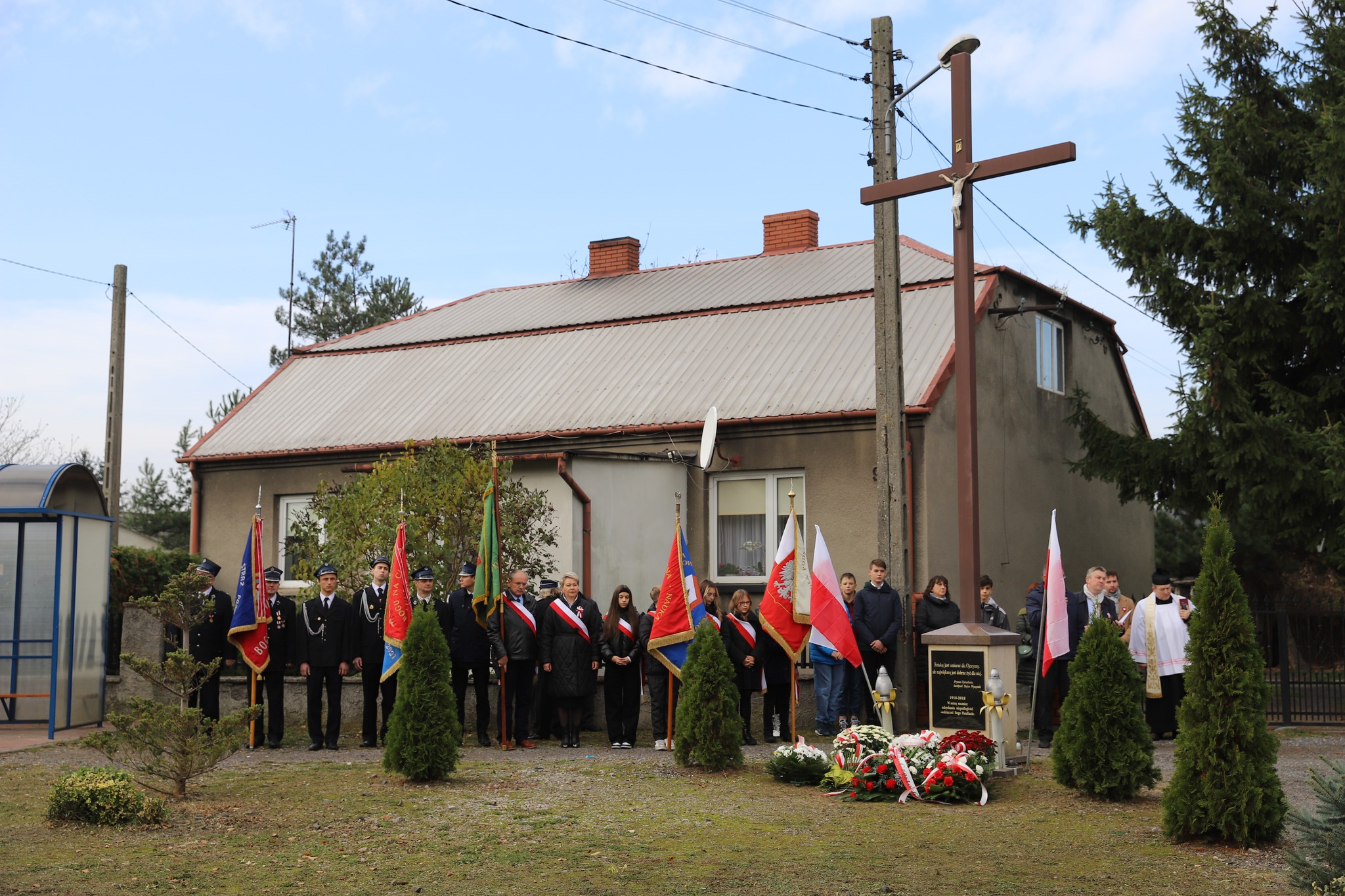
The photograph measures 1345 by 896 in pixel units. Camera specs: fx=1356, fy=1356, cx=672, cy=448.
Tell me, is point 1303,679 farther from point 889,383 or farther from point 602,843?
point 602,843

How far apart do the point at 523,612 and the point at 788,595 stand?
270 cm

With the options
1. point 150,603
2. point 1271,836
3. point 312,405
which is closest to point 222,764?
point 150,603

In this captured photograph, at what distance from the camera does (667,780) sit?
36.0 ft

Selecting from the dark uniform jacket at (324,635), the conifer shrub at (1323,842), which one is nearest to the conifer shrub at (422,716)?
the dark uniform jacket at (324,635)

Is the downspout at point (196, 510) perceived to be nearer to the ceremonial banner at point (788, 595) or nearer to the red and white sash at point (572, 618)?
the red and white sash at point (572, 618)

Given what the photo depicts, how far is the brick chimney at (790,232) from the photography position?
24.4 m

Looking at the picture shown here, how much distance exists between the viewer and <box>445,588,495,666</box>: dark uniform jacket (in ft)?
44.1

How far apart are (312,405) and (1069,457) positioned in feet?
40.2

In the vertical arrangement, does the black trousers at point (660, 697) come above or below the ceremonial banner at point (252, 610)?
below

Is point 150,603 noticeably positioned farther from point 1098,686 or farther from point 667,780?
point 1098,686

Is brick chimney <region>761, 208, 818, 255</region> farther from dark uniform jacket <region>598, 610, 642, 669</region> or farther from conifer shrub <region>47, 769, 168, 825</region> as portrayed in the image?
conifer shrub <region>47, 769, 168, 825</region>

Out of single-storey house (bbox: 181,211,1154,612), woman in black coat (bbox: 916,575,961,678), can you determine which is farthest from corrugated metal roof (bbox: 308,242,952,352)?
woman in black coat (bbox: 916,575,961,678)

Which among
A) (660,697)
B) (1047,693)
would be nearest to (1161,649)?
(1047,693)

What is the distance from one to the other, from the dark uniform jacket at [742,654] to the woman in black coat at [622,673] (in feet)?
3.11
